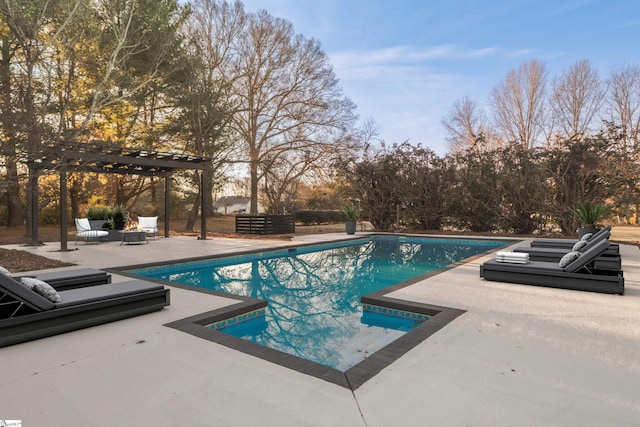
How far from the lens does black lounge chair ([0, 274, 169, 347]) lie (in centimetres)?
310

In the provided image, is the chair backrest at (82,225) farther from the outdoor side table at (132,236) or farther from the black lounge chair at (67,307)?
the black lounge chair at (67,307)

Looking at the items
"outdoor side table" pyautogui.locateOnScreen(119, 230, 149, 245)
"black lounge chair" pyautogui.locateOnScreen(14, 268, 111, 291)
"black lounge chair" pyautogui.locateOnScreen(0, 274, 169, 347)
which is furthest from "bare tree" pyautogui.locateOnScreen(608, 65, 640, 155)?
"black lounge chair" pyautogui.locateOnScreen(14, 268, 111, 291)

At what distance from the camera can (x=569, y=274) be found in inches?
205

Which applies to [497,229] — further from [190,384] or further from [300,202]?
[190,384]

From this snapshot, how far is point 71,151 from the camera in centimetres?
932

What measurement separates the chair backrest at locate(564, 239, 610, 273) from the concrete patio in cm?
131

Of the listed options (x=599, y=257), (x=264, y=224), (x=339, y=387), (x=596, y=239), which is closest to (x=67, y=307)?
(x=339, y=387)

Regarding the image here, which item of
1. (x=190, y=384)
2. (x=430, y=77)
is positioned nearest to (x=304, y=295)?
(x=190, y=384)

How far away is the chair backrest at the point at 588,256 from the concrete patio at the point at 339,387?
1.31m

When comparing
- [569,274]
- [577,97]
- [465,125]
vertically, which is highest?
[577,97]

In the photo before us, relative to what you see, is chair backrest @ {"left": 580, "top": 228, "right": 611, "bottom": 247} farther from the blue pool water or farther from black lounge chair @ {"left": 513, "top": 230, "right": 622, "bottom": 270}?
the blue pool water

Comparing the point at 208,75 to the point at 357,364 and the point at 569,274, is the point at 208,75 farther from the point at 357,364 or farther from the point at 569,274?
the point at 357,364

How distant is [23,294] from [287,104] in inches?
777

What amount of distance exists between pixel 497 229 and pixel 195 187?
16.7 metres
